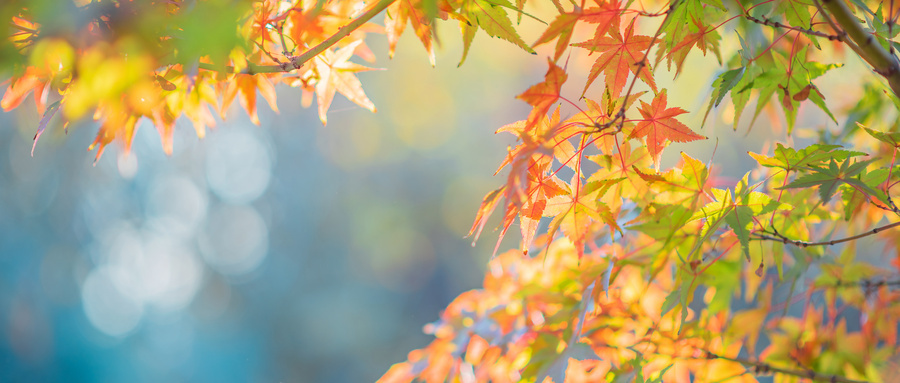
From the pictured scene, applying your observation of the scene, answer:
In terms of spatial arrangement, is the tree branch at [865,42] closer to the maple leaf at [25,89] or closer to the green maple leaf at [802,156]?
the green maple leaf at [802,156]

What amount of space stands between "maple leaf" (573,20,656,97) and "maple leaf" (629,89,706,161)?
0.02m

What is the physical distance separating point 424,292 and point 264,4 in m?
Result: 5.74

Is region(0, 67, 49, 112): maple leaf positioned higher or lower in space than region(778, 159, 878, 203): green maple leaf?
higher

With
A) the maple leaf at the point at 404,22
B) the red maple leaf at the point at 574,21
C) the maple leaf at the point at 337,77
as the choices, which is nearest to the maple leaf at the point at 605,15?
the red maple leaf at the point at 574,21

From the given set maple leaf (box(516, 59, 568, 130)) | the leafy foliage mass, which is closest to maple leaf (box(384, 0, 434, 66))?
the leafy foliage mass

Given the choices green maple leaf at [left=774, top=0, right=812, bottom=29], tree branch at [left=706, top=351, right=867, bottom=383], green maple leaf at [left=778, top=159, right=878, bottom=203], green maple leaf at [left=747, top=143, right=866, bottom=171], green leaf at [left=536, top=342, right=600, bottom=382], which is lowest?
tree branch at [left=706, top=351, right=867, bottom=383]

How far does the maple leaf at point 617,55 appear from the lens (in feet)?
1.55

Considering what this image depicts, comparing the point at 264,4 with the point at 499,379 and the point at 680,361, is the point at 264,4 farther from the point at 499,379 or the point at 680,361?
the point at 680,361

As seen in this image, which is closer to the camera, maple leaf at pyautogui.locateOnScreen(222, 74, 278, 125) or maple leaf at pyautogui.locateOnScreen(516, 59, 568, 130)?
maple leaf at pyautogui.locateOnScreen(516, 59, 568, 130)

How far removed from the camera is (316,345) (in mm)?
5828

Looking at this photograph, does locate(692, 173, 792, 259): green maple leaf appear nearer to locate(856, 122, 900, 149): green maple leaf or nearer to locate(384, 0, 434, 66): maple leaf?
locate(856, 122, 900, 149): green maple leaf

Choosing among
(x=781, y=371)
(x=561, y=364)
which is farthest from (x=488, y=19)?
(x=781, y=371)

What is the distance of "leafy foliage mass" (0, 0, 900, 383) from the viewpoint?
0.42 m

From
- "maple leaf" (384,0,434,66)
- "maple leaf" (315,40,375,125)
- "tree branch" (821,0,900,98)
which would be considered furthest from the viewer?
"maple leaf" (315,40,375,125)
